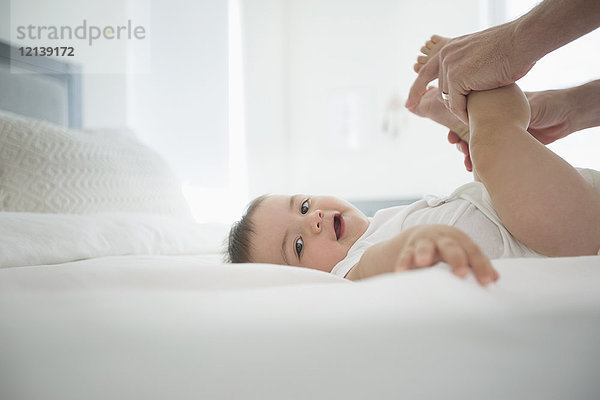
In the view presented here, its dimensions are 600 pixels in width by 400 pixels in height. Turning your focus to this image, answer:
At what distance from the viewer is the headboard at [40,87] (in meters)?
1.76

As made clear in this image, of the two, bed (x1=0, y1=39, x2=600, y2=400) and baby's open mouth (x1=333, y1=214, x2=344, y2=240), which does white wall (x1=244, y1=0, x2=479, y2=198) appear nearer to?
baby's open mouth (x1=333, y1=214, x2=344, y2=240)

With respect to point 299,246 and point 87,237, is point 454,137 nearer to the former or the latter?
point 299,246

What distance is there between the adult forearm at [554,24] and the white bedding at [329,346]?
49cm

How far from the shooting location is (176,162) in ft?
9.58

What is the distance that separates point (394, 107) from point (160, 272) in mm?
3657

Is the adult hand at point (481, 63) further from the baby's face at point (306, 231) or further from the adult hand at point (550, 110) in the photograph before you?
the baby's face at point (306, 231)

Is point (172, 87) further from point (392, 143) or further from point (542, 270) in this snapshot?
point (542, 270)

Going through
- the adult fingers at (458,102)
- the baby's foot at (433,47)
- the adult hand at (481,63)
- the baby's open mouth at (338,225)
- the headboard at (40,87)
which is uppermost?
the headboard at (40,87)

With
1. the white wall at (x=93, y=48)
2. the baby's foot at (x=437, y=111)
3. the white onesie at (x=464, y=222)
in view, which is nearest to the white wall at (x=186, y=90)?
the white wall at (x=93, y=48)

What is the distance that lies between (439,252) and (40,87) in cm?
199

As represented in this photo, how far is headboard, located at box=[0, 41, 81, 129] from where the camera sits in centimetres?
176

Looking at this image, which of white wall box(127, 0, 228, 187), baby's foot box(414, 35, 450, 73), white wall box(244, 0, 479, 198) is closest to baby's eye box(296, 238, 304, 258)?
baby's foot box(414, 35, 450, 73)

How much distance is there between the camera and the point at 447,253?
0.42 m

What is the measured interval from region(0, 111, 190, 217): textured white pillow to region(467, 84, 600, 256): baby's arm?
1106mm
